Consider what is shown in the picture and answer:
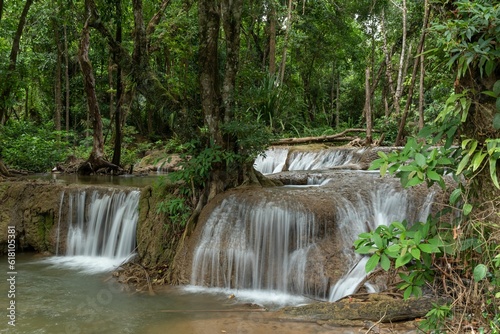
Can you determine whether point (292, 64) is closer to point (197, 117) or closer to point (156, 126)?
point (156, 126)

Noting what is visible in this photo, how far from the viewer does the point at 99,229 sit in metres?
7.79

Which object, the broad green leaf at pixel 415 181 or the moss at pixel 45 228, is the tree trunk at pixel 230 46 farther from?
the broad green leaf at pixel 415 181

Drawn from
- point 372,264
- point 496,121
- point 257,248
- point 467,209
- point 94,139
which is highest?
point 94,139

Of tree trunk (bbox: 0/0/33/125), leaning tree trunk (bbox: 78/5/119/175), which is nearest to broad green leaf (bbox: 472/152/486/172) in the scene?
tree trunk (bbox: 0/0/33/125)

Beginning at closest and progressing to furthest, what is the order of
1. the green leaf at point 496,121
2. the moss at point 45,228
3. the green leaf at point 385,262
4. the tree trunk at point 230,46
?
the green leaf at point 385,262, the green leaf at point 496,121, the tree trunk at point 230,46, the moss at point 45,228

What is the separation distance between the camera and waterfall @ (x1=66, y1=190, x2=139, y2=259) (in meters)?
7.45

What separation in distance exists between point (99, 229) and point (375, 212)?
201 inches

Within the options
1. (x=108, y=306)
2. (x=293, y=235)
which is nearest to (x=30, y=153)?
(x=108, y=306)

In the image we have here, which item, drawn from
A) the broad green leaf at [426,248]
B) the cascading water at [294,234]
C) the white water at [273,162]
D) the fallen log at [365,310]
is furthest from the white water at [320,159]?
the broad green leaf at [426,248]

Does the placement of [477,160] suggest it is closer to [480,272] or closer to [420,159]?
[420,159]

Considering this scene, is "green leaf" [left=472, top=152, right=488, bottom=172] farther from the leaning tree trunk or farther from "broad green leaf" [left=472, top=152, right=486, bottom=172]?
the leaning tree trunk

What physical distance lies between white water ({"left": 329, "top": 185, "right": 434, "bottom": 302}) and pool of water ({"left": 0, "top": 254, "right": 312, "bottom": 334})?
3.96 ft

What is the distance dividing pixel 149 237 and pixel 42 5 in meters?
10.4

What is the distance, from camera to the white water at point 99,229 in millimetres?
7344
